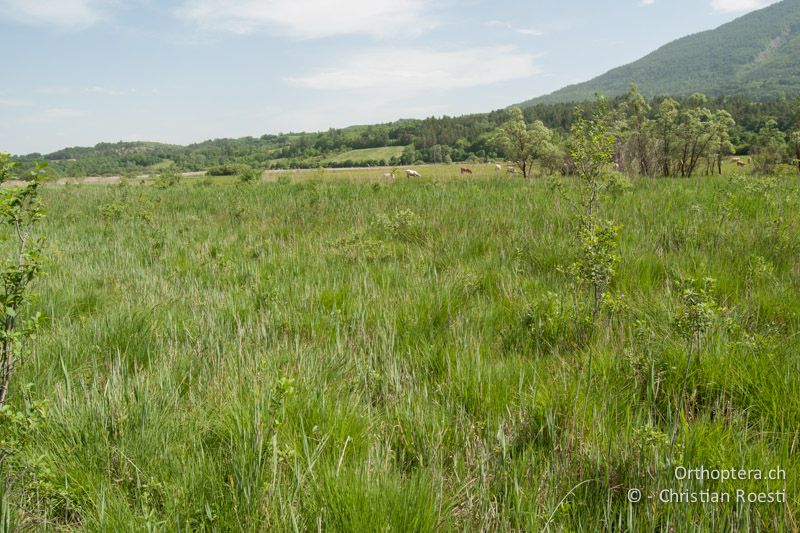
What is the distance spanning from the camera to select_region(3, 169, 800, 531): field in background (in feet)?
5.23

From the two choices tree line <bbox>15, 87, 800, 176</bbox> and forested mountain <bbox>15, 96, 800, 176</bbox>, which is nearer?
tree line <bbox>15, 87, 800, 176</bbox>

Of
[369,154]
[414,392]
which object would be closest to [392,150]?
[369,154]

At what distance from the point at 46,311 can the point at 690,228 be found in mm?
6948

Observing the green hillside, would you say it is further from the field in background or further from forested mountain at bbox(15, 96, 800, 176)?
the field in background

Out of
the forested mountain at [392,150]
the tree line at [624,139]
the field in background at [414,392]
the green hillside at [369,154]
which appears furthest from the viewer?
the green hillside at [369,154]

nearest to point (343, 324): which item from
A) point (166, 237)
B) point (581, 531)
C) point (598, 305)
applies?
point (598, 305)

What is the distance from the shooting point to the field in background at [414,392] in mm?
1594

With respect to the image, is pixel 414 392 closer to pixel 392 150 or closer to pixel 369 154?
pixel 369 154

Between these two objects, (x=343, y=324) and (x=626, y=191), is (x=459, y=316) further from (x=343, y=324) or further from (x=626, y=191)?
(x=626, y=191)

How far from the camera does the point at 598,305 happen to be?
3301mm

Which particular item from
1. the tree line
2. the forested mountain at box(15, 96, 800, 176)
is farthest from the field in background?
the forested mountain at box(15, 96, 800, 176)

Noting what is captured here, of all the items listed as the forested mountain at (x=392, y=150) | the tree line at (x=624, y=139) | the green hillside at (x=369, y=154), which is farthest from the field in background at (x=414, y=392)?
the green hillside at (x=369, y=154)

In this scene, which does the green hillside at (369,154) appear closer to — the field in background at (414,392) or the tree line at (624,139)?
the tree line at (624,139)

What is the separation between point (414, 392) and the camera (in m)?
2.44
